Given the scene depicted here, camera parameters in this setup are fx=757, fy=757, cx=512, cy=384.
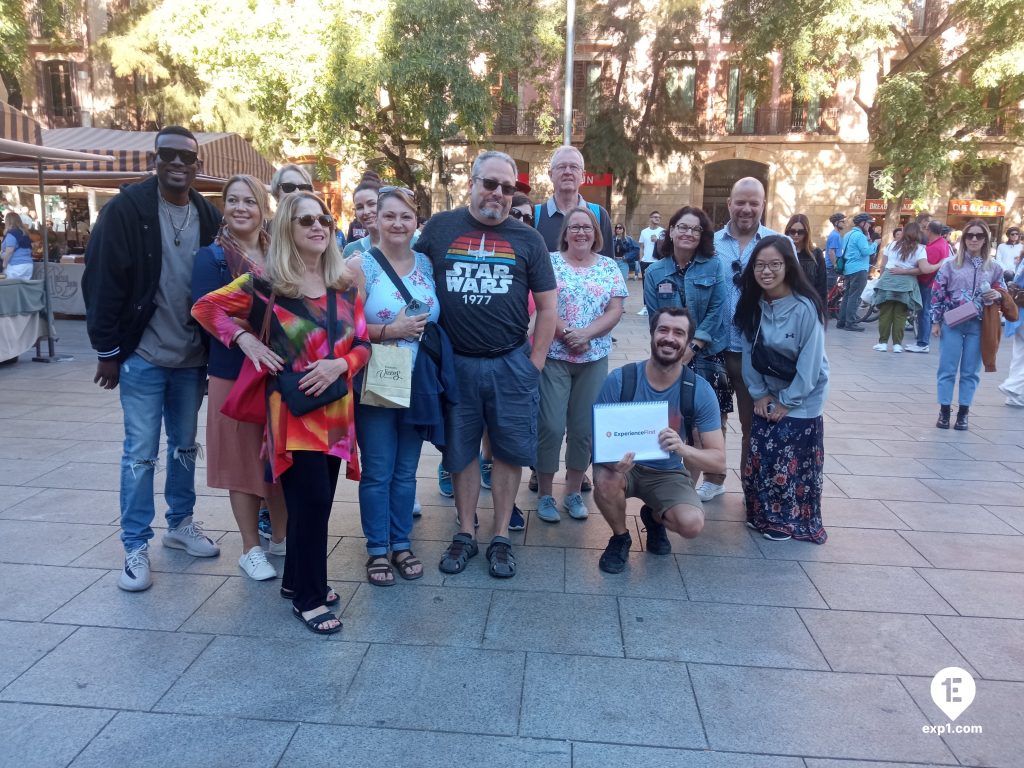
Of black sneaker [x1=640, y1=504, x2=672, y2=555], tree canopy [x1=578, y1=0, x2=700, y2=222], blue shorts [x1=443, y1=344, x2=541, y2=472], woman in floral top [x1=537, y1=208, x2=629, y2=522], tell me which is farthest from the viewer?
tree canopy [x1=578, y1=0, x2=700, y2=222]

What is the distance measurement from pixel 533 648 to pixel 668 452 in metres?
1.13

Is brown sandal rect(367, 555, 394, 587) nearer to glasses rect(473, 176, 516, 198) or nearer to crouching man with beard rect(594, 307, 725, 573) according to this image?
crouching man with beard rect(594, 307, 725, 573)

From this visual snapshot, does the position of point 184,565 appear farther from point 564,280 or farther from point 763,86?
point 763,86

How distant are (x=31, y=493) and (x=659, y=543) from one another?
372 cm

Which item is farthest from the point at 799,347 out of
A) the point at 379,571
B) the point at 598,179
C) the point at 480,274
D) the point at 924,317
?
the point at 598,179

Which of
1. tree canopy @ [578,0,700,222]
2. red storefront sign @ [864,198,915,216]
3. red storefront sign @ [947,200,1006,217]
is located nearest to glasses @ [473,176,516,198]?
tree canopy @ [578,0,700,222]

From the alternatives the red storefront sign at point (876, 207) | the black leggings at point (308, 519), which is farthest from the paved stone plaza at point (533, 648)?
the red storefront sign at point (876, 207)

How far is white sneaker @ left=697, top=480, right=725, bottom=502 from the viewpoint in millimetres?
4776

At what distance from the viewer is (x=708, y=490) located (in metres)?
4.80

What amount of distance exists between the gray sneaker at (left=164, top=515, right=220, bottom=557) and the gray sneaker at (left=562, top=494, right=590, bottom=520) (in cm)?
195

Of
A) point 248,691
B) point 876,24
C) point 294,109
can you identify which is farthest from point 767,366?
point 876,24

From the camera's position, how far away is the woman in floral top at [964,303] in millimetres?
6629

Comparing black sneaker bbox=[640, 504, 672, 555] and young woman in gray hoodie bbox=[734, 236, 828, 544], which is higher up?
young woman in gray hoodie bbox=[734, 236, 828, 544]

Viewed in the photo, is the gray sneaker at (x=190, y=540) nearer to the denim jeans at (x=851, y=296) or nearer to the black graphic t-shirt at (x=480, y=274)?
the black graphic t-shirt at (x=480, y=274)
